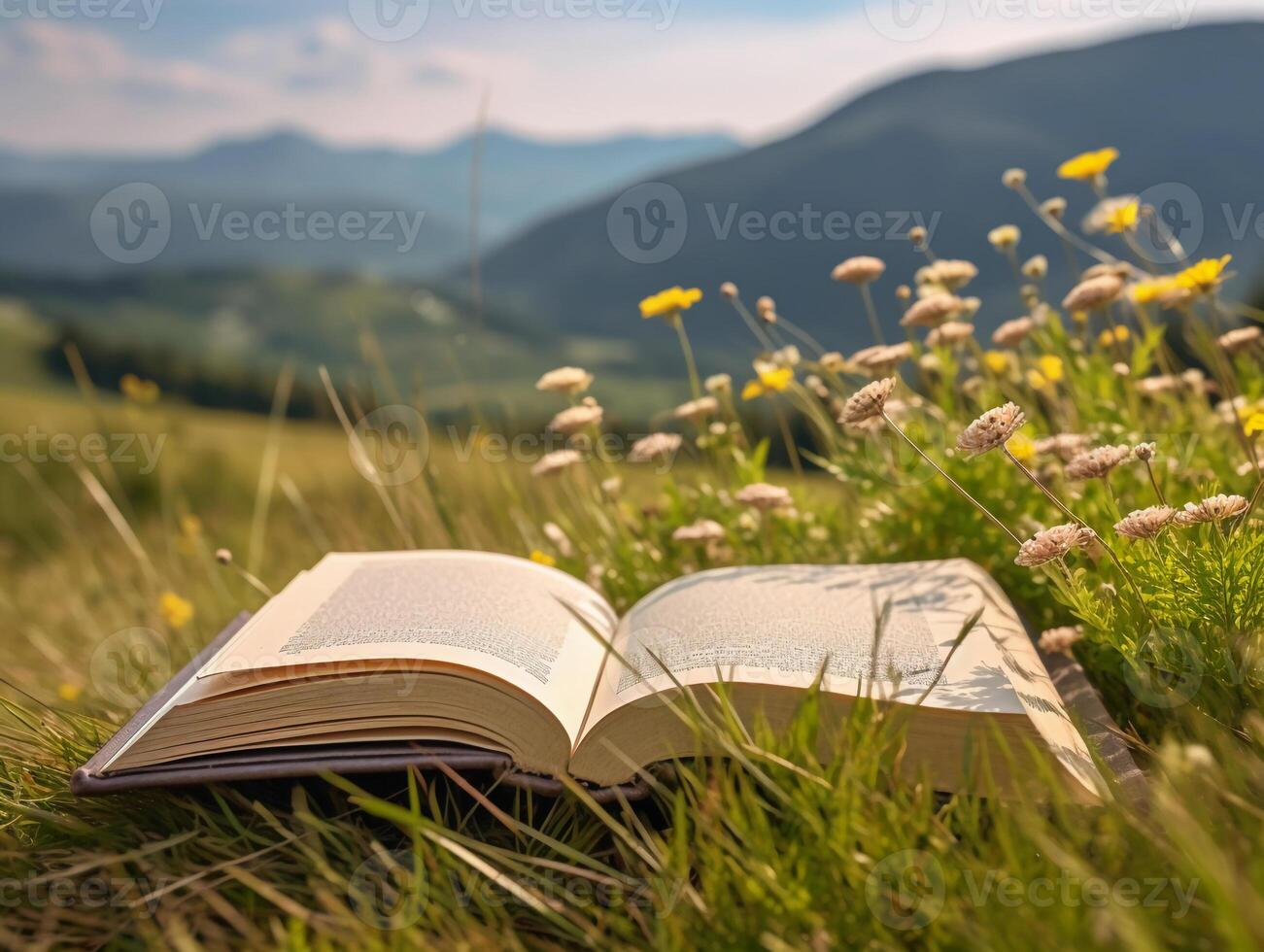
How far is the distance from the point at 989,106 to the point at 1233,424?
66.9 m

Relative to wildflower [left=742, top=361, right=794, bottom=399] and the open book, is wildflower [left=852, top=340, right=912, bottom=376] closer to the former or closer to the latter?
wildflower [left=742, top=361, right=794, bottom=399]

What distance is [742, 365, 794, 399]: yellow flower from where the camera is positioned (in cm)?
212

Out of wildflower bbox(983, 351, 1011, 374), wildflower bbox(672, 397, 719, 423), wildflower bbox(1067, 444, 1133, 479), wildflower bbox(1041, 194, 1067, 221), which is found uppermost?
wildflower bbox(1041, 194, 1067, 221)

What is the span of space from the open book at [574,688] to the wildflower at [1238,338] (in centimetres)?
93

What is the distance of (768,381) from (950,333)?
1.33ft

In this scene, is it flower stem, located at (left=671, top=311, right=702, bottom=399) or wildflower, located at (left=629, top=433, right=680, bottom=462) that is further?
flower stem, located at (left=671, top=311, right=702, bottom=399)

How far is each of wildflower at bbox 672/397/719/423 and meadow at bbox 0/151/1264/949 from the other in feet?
0.04

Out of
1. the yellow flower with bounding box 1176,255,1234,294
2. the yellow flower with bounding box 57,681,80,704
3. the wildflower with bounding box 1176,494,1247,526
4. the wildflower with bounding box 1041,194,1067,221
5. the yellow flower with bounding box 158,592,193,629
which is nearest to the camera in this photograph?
the wildflower with bounding box 1176,494,1247,526

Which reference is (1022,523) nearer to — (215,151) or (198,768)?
(198,768)

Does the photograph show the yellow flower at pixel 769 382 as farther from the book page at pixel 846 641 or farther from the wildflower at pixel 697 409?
the book page at pixel 846 641

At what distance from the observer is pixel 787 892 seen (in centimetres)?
98

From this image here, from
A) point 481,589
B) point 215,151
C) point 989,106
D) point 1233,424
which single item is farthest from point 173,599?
point 215,151

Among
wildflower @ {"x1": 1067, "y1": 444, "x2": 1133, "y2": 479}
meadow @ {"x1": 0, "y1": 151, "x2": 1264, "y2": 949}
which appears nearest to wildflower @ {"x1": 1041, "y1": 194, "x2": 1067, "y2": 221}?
meadow @ {"x1": 0, "y1": 151, "x2": 1264, "y2": 949}

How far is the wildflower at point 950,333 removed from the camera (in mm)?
2033
